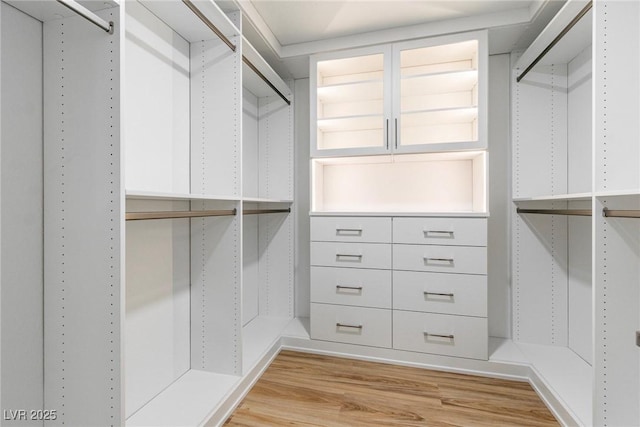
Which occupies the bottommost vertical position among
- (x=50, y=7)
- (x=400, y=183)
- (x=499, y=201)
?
(x=499, y=201)

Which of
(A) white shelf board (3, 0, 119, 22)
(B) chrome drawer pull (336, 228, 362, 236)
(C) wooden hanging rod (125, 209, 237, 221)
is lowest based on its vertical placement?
(B) chrome drawer pull (336, 228, 362, 236)

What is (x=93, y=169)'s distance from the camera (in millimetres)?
1052

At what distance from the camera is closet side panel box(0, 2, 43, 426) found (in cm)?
102

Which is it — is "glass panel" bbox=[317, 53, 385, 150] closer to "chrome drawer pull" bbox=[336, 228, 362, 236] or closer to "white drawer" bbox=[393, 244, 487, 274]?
"chrome drawer pull" bbox=[336, 228, 362, 236]

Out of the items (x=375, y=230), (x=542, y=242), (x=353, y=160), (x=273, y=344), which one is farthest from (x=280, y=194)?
(x=542, y=242)

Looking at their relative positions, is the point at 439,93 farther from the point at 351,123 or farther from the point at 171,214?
the point at 171,214

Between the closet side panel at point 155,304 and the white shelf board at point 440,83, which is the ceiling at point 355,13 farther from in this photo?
the closet side panel at point 155,304

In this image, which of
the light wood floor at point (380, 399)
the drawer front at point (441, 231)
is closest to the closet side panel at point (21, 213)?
the light wood floor at point (380, 399)

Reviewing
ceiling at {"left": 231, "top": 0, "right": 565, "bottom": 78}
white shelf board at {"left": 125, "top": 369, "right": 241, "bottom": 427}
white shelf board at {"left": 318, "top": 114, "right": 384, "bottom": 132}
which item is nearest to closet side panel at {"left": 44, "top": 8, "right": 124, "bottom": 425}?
white shelf board at {"left": 125, "top": 369, "right": 241, "bottom": 427}

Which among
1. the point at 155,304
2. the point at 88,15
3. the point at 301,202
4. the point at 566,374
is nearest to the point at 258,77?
the point at 301,202

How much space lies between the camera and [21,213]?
1.06 m

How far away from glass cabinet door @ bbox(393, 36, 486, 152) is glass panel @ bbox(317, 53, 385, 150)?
17cm

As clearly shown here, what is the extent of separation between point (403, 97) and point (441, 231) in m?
1.04

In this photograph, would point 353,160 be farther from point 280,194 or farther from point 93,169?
point 93,169
